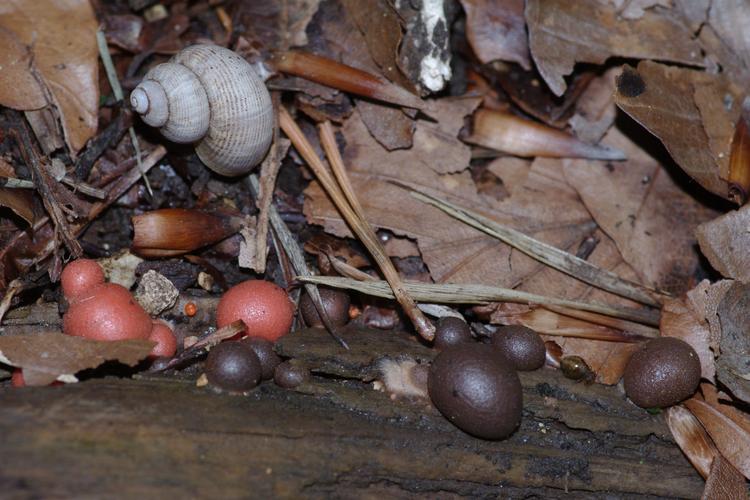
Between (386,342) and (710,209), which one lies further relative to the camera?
(710,209)

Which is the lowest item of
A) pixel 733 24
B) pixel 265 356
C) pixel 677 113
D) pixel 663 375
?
pixel 663 375

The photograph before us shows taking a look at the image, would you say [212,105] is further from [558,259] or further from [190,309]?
[558,259]

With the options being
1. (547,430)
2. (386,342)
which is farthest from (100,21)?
(547,430)

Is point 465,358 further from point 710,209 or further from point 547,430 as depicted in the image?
A: point 710,209

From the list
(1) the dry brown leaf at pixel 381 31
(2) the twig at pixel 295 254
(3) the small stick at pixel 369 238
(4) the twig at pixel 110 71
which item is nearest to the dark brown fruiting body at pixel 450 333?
(3) the small stick at pixel 369 238

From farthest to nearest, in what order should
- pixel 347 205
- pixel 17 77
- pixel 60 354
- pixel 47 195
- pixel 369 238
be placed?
pixel 347 205, pixel 369 238, pixel 17 77, pixel 47 195, pixel 60 354

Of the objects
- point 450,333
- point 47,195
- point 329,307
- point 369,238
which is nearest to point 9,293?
point 47,195
